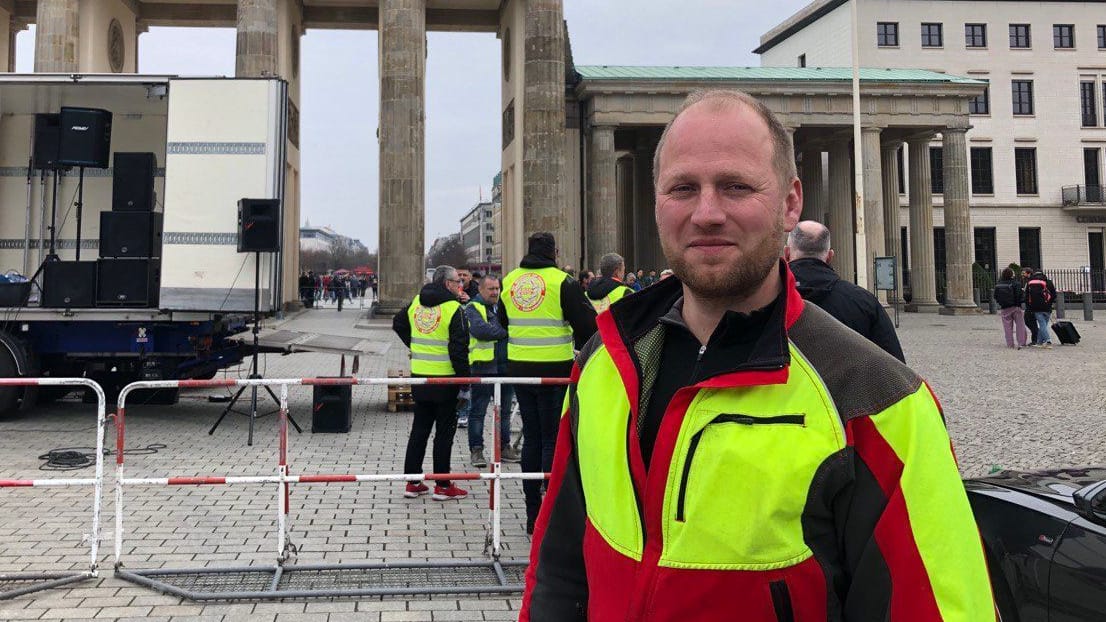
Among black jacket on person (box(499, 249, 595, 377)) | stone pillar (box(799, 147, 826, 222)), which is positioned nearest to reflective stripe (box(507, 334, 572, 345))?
black jacket on person (box(499, 249, 595, 377))

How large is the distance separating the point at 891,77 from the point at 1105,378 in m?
27.6

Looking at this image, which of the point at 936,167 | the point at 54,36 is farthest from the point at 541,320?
the point at 936,167

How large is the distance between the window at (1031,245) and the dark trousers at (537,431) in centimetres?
5431

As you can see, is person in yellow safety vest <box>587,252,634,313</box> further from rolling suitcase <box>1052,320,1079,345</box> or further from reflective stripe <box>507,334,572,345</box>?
rolling suitcase <box>1052,320,1079,345</box>

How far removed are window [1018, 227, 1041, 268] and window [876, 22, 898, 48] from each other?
1514 centimetres

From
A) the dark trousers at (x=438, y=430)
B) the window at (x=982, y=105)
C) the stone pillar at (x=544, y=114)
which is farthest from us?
the window at (x=982, y=105)

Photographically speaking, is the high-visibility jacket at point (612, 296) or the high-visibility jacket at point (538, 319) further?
the high-visibility jacket at point (612, 296)

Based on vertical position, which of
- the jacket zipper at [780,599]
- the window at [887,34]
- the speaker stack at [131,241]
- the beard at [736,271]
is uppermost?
the window at [887,34]

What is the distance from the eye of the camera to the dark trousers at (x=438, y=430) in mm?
6707

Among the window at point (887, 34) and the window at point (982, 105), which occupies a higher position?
the window at point (887, 34)

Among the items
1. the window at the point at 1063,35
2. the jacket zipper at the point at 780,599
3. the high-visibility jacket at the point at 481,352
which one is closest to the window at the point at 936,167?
the window at the point at 1063,35

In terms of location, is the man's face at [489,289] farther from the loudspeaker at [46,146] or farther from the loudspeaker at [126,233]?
the loudspeaker at [46,146]

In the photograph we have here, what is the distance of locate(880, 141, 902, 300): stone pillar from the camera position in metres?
40.9

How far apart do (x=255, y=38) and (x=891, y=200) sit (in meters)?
32.5
